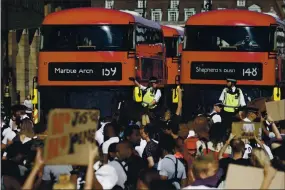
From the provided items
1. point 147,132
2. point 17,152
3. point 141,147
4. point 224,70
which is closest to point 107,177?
point 17,152

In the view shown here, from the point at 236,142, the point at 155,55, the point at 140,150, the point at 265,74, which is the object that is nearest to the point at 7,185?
the point at 236,142

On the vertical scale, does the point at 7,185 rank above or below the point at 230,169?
below

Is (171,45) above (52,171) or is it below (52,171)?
below

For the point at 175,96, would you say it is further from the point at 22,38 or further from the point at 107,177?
the point at 22,38

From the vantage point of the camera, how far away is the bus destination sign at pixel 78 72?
22.6m

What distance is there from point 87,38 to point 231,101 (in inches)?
156

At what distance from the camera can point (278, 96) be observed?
2319 cm

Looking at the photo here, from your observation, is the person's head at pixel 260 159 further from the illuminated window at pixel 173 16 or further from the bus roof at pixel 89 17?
the illuminated window at pixel 173 16

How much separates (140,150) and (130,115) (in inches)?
220

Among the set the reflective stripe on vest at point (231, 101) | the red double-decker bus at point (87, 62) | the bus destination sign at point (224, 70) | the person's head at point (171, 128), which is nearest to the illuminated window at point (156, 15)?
the bus destination sign at point (224, 70)

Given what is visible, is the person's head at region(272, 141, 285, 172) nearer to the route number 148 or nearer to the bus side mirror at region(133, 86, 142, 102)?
the bus side mirror at region(133, 86, 142, 102)

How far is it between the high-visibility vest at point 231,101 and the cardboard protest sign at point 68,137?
12034 millimetres

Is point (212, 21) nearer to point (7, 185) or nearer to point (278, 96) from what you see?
point (278, 96)

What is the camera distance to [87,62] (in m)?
22.6
